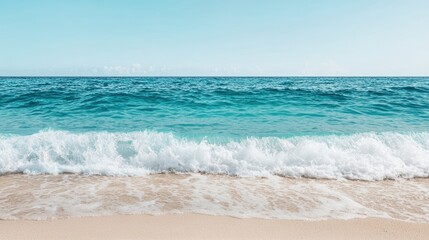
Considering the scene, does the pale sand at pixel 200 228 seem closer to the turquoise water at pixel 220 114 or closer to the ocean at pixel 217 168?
the ocean at pixel 217 168

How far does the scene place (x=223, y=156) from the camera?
6.75 meters

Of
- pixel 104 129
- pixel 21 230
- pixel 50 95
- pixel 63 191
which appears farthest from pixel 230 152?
pixel 50 95

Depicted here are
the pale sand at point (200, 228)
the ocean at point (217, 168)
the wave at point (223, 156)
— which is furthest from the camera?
the wave at point (223, 156)

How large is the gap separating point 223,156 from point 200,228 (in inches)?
120

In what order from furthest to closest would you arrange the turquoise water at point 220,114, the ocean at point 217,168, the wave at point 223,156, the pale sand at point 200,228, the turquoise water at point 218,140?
Result: the turquoise water at point 220,114 → the turquoise water at point 218,140 → the wave at point 223,156 → the ocean at point 217,168 → the pale sand at point 200,228

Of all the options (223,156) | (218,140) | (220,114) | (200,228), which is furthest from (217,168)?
(220,114)

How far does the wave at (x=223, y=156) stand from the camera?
6180 millimetres

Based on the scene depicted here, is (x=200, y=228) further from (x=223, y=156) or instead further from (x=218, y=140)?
(x=218, y=140)

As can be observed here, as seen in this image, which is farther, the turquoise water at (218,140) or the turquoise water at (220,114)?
the turquoise water at (220,114)

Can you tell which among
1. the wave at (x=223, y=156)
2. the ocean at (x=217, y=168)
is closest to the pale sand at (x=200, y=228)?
the ocean at (x=217, y=168)

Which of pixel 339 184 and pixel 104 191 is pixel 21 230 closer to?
pixel 104 191

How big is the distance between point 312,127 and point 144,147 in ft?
19.8

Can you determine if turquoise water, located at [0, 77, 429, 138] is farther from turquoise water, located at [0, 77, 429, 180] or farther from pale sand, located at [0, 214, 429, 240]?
pale sand, located at [0, 214, 429, 240]

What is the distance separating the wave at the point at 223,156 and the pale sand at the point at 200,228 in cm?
208
